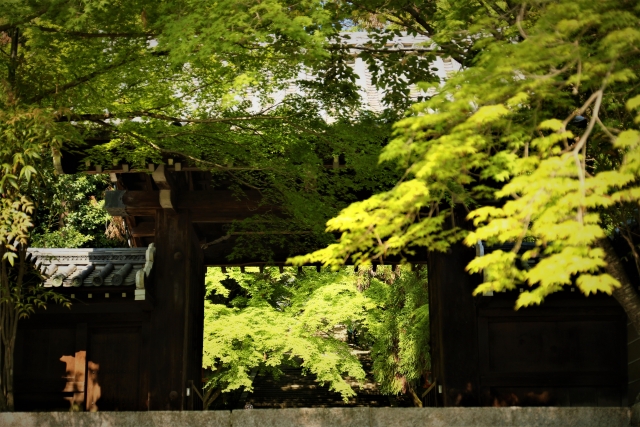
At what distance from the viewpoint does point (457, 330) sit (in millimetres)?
13164

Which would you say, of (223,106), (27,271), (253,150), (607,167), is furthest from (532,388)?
(27,271)

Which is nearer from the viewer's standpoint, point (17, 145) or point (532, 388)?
point (17, 145)

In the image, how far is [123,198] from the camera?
1379cm

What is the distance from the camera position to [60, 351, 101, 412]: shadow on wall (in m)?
13.6

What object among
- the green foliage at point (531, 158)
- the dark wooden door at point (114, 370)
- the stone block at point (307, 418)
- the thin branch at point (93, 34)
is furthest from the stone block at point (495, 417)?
the thin branch at point (93, 34)

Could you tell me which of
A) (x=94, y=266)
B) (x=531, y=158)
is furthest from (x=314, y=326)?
(x=531, y=158)

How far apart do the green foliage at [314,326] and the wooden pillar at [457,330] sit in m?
6.47

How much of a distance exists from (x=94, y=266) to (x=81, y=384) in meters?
1.98

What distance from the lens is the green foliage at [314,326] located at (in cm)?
1930

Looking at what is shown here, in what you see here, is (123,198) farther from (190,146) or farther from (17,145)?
(17,145)

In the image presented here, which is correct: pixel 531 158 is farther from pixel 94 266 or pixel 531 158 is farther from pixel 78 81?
pixel 94 266

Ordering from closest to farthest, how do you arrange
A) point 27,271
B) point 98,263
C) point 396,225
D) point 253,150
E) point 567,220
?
1. point 567,220
2. point 396,225
3. point 253,150
4. point 27,271
5. point 98,263

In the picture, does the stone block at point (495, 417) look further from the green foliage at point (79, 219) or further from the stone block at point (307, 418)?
the green foliage at point (79, 219)

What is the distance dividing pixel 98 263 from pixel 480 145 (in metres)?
8.86
